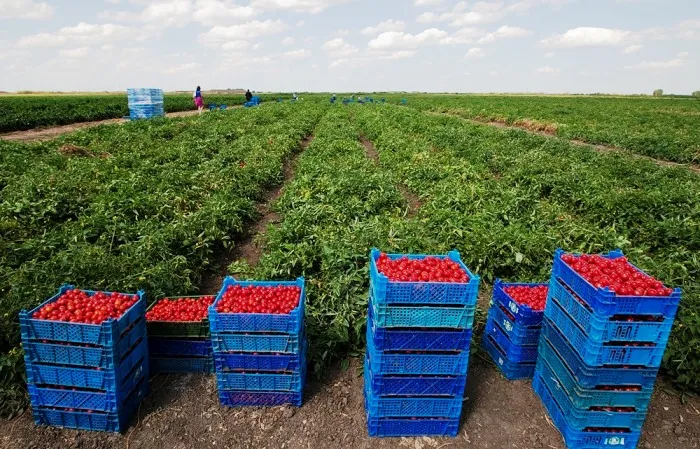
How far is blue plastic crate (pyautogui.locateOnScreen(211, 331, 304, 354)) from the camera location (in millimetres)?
4543

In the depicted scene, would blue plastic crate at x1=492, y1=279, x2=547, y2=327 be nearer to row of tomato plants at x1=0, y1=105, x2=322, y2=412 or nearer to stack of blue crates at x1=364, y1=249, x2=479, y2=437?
stack of blue crates at x1=364, y1=249, x2=479, y2=437

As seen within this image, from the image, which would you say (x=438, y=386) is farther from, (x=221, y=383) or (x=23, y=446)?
(x=23, y=446)

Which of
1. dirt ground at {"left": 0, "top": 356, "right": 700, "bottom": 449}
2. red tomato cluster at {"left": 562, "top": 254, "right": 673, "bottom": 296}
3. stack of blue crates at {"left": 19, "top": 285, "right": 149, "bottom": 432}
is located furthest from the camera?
dirt ground at {"left": 0, "top": 356, "right": 700, "bottom": 449}

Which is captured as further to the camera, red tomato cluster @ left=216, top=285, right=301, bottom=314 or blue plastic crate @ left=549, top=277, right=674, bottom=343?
red tomato cluster @ left=216, top=285, right=301, bottom=314

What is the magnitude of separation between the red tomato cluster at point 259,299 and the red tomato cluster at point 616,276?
3197 mm

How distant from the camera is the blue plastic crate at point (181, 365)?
5262 mm

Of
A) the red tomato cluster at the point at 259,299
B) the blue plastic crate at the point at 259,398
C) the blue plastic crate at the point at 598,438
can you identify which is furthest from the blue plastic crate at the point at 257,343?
A: the blue plastic crate at the point at 598,438

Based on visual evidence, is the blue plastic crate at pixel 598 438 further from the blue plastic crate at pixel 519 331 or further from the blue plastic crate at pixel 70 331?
the blue plastic crate at pixel 70 331

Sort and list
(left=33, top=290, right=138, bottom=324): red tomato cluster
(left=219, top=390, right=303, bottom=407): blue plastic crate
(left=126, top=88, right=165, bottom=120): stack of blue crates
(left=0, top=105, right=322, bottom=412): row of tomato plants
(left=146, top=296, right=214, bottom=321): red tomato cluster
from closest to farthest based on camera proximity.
Result: (left=33, top=290, right=138, bottom=324): red tomato cluster < (left=219, top=390, right=303, bottom=407): blue plastic crate < (left=146, top=296, right=214, bottom=321): red tomato cluster < (left=0, top=105, right=322, bottom=412): row of tomato plants < (left=126, top=88, right=165, bottom=120): stack of blue crates

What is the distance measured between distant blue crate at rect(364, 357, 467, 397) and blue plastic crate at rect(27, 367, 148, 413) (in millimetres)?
2712

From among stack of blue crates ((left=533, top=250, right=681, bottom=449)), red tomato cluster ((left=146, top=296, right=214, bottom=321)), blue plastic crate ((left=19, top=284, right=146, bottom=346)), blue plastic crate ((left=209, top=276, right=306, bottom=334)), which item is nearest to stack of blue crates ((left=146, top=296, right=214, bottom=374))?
red tomato cluster ((left=146, top=296, right=214, bottom=321))

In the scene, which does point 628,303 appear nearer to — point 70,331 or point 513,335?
point 513,335

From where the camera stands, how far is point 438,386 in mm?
4371

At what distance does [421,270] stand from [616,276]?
1.96 meters
